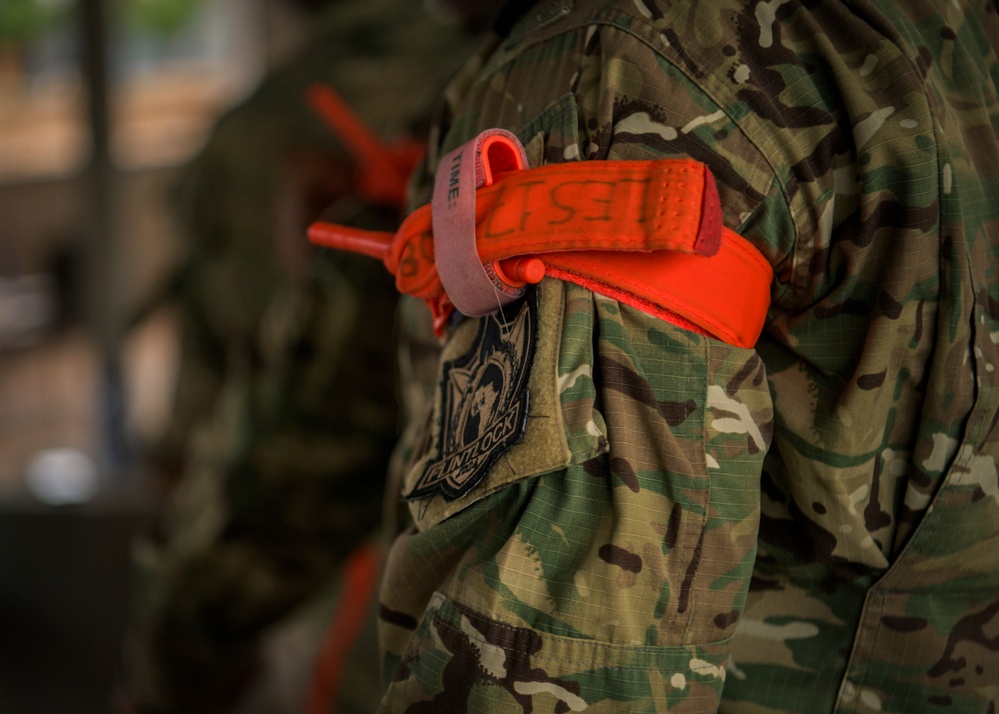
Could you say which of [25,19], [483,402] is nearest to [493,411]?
[483,402]

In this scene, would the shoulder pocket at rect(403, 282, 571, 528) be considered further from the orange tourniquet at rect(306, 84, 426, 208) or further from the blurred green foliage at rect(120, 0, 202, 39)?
the blurred green foliage at rect(120, 0, 202, 39)

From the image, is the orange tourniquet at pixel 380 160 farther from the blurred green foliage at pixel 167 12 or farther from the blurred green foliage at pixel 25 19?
the blurred green foliage at pixel 167 12

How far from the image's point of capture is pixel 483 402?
415mm

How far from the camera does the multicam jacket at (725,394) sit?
380mm

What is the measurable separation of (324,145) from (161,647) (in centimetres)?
66

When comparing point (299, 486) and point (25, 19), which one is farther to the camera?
point (25, 19)

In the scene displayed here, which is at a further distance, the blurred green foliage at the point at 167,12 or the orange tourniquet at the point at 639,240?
the blurred green foliage at the point at 167,12

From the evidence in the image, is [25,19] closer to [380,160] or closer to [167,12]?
[167,12]

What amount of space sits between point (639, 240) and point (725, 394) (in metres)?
0.08

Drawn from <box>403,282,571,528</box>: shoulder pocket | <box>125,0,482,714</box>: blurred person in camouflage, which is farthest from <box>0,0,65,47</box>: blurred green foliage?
<box>403,282,571,528</box>: shoulder pocket

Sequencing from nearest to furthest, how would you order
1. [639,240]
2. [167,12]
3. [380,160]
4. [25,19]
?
1. [639,240]
2. [380,160]
3. [25,19]
4. [167,12]

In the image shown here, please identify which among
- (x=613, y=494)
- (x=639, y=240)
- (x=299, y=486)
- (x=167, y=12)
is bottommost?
(x=299, y=486)

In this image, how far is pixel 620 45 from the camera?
15.7 inches

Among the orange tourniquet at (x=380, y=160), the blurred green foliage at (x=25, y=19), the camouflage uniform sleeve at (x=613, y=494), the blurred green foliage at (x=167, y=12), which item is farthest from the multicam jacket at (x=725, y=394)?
the blurred green foliage at (x=167, y=12)
